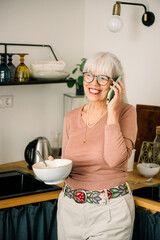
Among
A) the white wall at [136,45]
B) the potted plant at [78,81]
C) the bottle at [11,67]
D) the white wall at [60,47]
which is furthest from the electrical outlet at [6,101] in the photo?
the white wall at [136,45]

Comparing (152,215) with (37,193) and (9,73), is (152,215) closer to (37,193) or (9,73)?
(37,193)

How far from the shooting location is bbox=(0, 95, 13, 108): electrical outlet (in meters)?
2.63

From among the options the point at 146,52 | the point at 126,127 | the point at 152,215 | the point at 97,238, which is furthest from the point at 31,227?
the point at 146,52

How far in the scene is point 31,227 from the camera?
2035mm

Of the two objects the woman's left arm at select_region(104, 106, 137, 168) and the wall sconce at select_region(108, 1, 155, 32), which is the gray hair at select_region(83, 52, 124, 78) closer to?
the woman's left arm at select_region(104, 106, 137, 168)

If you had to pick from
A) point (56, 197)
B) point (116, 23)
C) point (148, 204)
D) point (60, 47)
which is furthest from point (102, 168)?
point (60, 47)

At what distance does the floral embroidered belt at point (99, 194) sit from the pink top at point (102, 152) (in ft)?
0.06

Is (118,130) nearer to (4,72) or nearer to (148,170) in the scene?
(148,170)

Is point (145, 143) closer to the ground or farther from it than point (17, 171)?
farther from it

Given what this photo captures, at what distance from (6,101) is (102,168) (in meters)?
1.16

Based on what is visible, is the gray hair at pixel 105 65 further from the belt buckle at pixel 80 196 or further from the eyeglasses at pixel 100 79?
the belt buckle at pixel 80 196

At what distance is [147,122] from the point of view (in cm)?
A: 269

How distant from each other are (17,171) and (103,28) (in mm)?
1268

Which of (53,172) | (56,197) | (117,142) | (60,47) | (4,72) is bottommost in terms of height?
(56,197)
